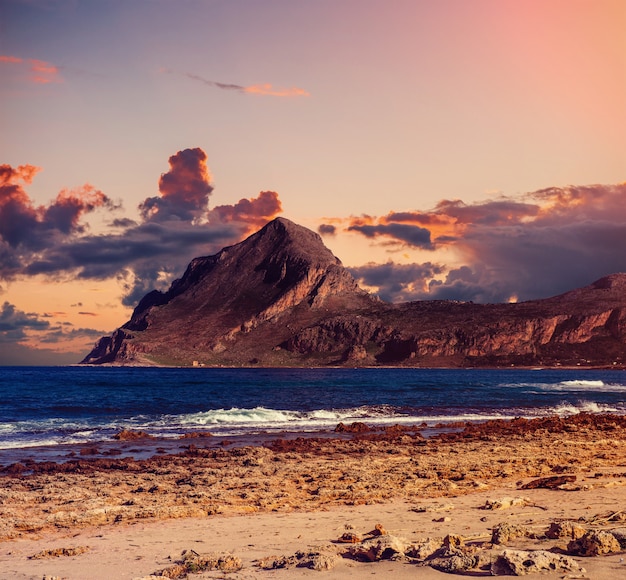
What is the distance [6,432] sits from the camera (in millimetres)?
36719

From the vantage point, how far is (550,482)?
19.0m

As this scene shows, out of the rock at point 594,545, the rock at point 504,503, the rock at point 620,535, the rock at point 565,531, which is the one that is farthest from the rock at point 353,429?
the rock at point 594,545

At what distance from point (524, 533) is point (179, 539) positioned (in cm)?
681

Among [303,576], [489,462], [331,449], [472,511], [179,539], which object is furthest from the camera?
[331,449]

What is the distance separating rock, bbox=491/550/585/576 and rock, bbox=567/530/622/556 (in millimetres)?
662

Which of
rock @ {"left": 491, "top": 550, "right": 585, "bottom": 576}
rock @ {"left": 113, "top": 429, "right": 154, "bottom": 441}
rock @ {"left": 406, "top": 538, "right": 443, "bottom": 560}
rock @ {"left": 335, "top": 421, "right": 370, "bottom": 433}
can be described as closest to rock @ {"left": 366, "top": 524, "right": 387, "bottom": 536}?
rock @ {"left": 406, "top": 538, "right": 443, "bottom": 560}

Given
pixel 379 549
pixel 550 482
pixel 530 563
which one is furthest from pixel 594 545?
pixel 550 482

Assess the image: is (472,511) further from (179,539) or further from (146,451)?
(146,451)

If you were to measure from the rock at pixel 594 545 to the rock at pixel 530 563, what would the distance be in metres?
0.66

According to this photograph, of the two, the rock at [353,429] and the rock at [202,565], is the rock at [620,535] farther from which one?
the rock at [353,429]

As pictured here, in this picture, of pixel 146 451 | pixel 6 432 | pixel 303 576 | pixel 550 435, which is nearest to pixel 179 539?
pixel 303 576

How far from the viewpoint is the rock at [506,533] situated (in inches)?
461

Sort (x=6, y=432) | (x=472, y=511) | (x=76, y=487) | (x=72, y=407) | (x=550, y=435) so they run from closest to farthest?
1. (x=472, y=511)
2. (x=76, y=487)
3. (x=550, y=435)
4. (x=6, y=432)
5. (x=72, y=407)

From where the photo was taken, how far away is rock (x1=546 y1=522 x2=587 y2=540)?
11.6 metres
